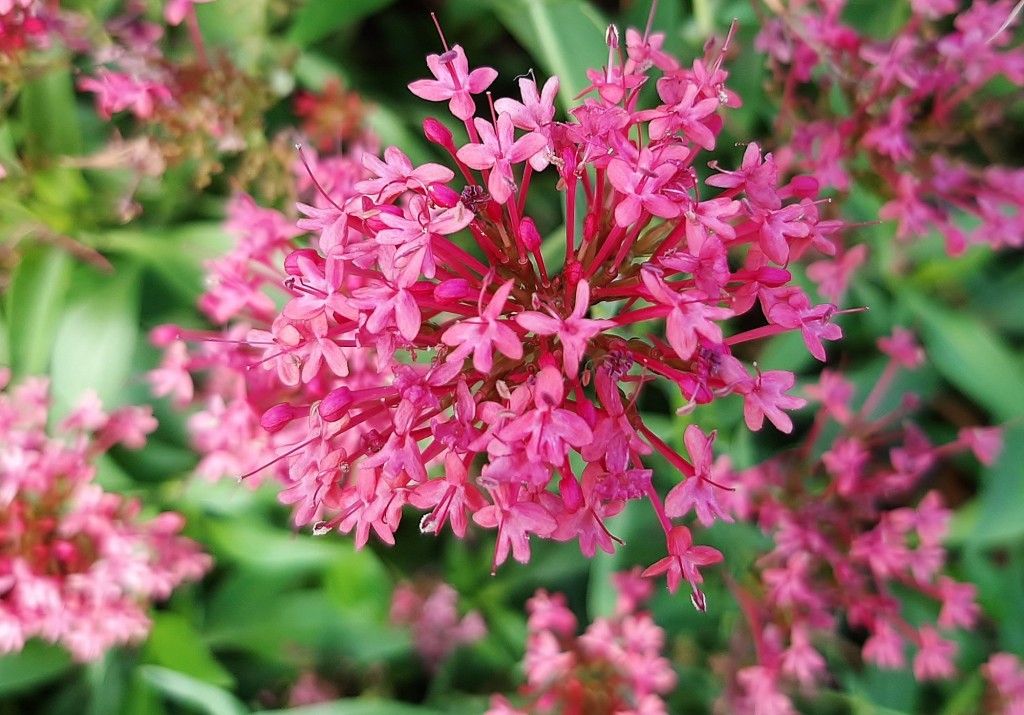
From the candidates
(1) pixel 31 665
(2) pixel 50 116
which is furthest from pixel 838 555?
(2) pixel 50 116

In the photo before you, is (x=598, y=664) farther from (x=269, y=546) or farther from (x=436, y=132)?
(x=436, y=132)

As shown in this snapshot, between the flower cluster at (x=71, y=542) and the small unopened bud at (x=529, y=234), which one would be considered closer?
the small unopened bud at (x=529, y=234)

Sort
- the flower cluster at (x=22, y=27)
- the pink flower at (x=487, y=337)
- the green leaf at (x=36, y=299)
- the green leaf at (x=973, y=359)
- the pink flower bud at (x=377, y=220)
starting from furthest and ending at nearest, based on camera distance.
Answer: the green leaf at (x=973, y=359) < the green leaf at (x=36, y=299) < the flower cluster at (x=22, y=27) < the pink flower bud at (x=377, y=220) < the pink flower at (x=487, y=337)

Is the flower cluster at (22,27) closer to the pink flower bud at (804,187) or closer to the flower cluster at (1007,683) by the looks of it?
the pink flower bud at (804,187)

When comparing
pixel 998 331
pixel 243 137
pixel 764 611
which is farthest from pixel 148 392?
pixel 998 331

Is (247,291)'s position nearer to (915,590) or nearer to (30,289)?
(30,289)

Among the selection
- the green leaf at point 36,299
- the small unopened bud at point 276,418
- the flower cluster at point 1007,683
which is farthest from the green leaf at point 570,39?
the flower cluster at point 1007,683
